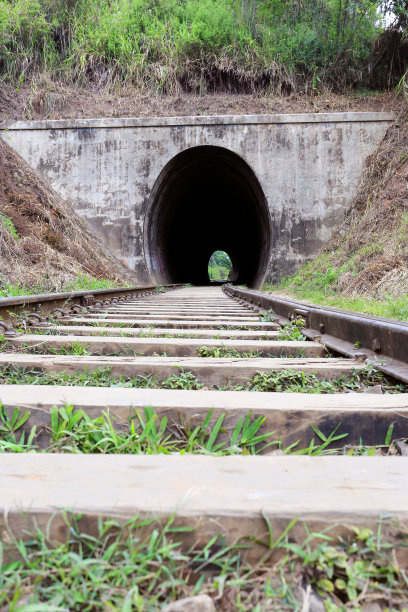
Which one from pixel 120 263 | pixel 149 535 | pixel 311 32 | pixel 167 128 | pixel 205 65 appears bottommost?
pixel 120 263

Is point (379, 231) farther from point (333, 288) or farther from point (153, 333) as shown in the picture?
point (153, 333)

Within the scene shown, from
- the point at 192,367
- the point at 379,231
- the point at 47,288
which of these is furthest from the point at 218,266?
the point at 192,367

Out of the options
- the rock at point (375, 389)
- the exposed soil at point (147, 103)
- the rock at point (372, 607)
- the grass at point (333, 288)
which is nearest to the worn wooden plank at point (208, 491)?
the rock at point (372, 607)

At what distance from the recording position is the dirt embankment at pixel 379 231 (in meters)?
6.03

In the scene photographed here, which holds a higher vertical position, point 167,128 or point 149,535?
point 167,128

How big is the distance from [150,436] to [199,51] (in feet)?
44.6

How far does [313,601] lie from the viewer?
0.60m

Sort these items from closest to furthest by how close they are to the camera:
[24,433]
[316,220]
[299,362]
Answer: [24,433], [299,362], [316,220]

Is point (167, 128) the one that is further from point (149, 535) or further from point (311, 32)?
point (149, 535)

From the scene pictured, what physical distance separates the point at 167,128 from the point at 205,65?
2735 mm

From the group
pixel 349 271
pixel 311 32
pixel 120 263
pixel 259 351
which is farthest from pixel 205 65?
pixel 259 351

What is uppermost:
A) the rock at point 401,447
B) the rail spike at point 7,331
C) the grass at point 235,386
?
the rock at point 401,447

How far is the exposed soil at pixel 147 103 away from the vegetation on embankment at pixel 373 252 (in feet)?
5.90

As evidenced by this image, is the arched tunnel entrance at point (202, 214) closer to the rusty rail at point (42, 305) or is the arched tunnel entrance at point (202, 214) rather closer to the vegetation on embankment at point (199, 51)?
the vegetation on embankment at point (199, 51)
